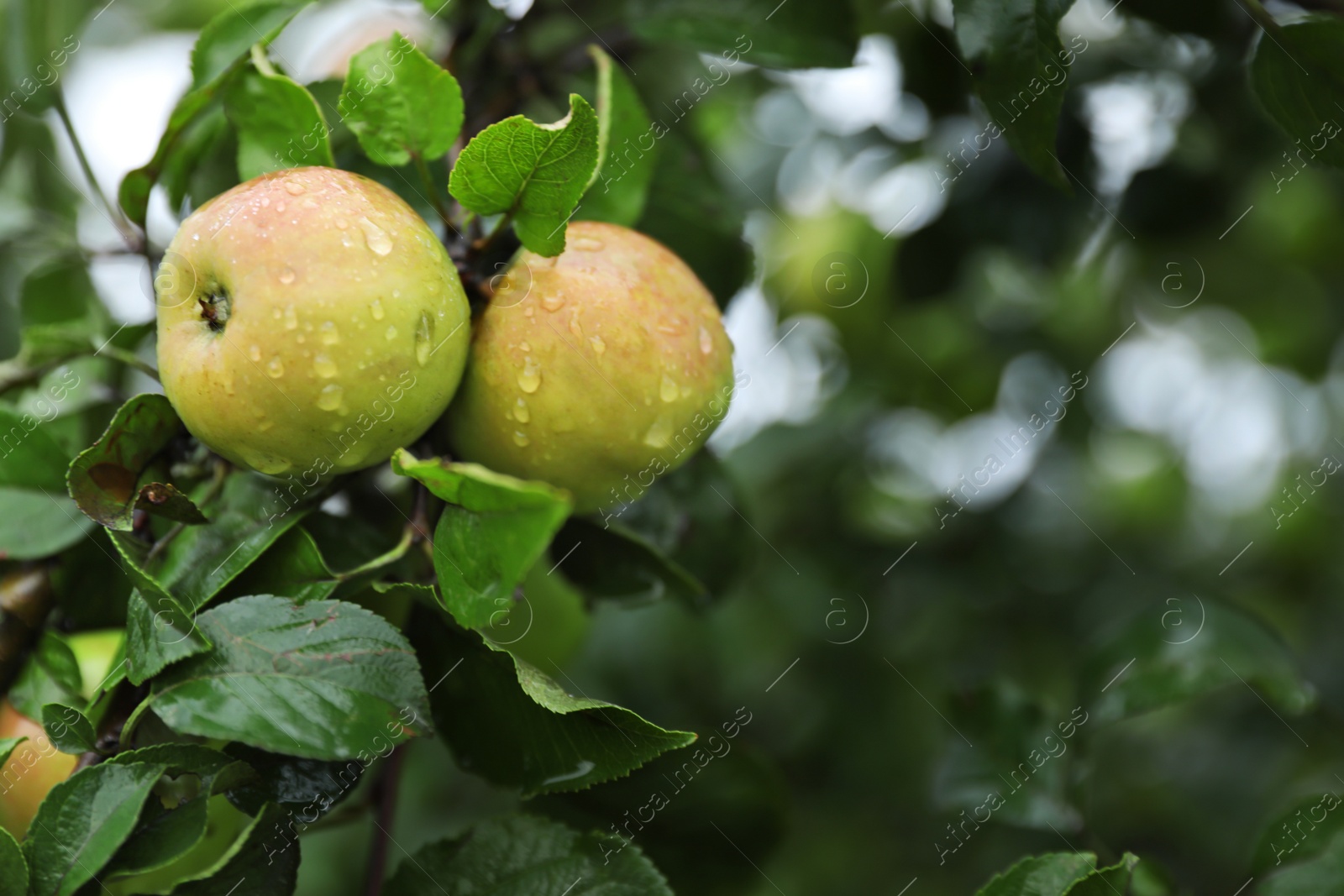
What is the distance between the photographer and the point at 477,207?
633 mm

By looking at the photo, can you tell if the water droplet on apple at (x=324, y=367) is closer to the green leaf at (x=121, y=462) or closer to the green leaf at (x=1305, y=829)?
the green leaf at (x=121, y=462)

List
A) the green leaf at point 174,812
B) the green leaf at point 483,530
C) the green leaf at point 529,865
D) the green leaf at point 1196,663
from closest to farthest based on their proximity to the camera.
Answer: the green leaf at point 483,530
the green leaf at point 174,812
the green leaf at point 529,865
the green leaf at point 1196,663

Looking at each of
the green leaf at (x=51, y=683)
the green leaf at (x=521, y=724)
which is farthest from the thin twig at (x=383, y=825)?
the green leaf at (x=51, y=683)

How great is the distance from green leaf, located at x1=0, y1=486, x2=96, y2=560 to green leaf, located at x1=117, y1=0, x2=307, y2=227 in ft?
0.79

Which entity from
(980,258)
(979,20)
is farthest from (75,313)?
(980,258)

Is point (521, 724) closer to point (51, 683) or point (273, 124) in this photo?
point (51, 683)

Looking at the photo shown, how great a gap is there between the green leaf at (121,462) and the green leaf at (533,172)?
0.24m

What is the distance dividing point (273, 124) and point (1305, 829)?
941mm

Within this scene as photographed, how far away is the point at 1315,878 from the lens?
0.75 metres

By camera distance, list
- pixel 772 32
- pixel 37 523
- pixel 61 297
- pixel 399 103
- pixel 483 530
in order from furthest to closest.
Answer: pixel 61 297
pixel 772 32
pixel 37 523
pixel 399 103
pixel 483 530

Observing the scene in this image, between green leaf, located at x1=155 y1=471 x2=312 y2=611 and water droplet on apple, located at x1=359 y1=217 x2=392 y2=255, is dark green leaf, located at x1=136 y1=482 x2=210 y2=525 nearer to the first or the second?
green leaf, located at x1=155 y1=471 x2=312 y2=611

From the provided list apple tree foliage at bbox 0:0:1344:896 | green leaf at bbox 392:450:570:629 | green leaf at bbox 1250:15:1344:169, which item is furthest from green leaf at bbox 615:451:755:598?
green leaf at bbox 1250:15:1344:169

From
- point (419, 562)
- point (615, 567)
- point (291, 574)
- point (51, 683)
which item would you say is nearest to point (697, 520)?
point (615, 567)

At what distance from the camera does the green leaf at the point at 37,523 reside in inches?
28.9
